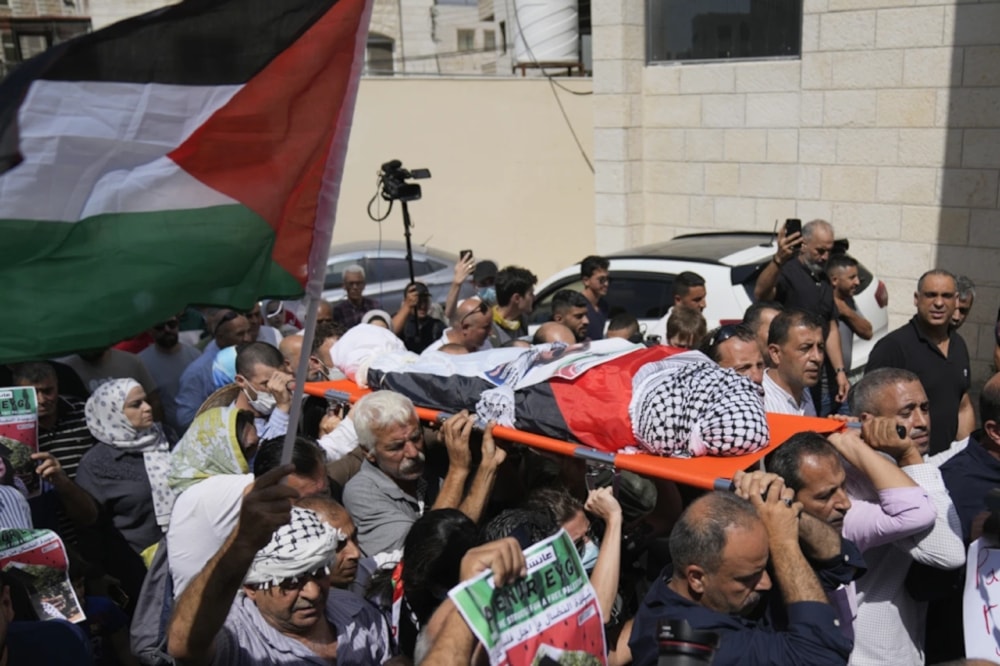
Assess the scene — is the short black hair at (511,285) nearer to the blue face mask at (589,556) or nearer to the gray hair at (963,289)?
the gray hair at (963,289)

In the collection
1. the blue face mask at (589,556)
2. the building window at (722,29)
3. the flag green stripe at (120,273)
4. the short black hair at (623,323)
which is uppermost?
the building window at (722,29)

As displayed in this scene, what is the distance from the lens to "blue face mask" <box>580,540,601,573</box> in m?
3.66

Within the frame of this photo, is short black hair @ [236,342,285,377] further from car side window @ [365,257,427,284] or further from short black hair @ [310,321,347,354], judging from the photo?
car side window @ [365,257,427,284]

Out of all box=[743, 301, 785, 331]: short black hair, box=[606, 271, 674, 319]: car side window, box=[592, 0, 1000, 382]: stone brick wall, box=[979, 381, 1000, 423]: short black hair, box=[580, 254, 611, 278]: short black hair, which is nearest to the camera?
box=[979, 381, 1000, 423]: short black hair

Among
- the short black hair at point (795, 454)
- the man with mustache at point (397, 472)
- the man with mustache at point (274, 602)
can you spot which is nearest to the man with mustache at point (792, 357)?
the short black hair at point (795, 454)

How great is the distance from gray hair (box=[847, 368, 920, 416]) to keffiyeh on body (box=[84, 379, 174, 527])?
299 centimetres

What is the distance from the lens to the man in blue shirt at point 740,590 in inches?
108

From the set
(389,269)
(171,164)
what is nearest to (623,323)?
(171,164)

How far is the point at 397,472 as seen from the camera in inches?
165

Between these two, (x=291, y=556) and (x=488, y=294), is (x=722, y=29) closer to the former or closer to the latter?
(x=488, y=294)

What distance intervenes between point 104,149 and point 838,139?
8741mm

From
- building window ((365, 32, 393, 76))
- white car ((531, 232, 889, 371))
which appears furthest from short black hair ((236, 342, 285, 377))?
building window ((365, 32, 393, 76))

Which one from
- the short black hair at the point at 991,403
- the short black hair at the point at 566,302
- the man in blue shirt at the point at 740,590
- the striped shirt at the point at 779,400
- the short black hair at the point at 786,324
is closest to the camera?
the man in blue shirt at the point at 740,590

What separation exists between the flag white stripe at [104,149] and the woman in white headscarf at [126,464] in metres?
2.16
